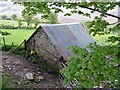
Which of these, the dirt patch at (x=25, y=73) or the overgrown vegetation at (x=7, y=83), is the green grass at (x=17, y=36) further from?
the overgrown vegetation at (x=7, y=83)

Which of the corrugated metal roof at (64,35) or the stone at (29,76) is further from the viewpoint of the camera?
the corrugated metal roof at (64,35)

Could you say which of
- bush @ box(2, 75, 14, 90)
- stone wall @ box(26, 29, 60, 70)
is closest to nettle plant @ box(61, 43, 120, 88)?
bush @ box(2, 75, 14, 90)

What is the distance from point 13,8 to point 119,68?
1.12m

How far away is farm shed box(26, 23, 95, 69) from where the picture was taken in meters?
2.66

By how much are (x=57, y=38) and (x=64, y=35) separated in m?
0.09

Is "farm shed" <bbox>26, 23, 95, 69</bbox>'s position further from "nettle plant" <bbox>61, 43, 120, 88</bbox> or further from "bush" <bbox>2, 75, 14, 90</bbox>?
"nettle plant" <bbox>61, 43, 120, 88</bbox>

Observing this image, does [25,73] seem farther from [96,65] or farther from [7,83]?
[96,65]

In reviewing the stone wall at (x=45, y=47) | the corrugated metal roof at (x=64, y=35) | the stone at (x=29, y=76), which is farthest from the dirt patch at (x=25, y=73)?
the corrugated metal roof at (x=64, y=35)

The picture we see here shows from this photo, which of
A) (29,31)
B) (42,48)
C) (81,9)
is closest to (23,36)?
(29,31)

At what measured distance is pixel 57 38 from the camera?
2727 mm

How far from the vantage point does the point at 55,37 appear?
2.74 metres

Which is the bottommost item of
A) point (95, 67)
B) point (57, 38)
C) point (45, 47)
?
point (45, 47)

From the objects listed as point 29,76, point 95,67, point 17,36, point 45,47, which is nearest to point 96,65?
point 95,67

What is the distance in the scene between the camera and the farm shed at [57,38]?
2.66 meters
